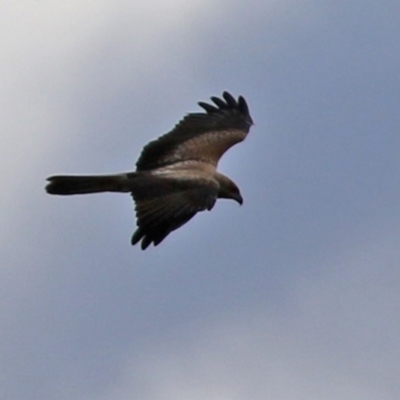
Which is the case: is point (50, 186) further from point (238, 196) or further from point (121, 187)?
point (238, 196)

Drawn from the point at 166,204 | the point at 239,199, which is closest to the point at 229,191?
the point at 239,199

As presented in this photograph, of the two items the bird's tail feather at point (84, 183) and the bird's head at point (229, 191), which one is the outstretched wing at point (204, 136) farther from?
the bird's tail feather at point (84, 183)

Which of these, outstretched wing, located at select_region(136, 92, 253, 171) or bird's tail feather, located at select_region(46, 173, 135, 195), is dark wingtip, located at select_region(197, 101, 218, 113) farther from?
bird's tail feather, located at select_region(46, 173, 135, 195)

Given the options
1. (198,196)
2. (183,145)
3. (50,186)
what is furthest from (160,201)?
(183,145)

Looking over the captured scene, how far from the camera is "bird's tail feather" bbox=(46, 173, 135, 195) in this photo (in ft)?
62.6

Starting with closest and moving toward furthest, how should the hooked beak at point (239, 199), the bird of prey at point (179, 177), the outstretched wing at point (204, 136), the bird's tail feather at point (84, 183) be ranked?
1. the bird of prey at point (179, 177)
2. the bird's tail feather at point (84, 183)
3. the outstretched wing at point (204, 136)
4. the hooked beak at point (239, 199)

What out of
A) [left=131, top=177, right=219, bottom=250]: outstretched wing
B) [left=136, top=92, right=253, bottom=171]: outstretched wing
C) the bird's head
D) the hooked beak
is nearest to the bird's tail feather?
[left=131, top=177, right=219, bottom=250]: outstretched wing

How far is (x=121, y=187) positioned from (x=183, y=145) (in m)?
2.55

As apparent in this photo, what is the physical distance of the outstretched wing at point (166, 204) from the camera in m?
17.8

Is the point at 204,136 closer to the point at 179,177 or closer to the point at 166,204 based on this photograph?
the point at 179,177

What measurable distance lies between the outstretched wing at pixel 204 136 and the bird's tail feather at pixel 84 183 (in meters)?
1.02

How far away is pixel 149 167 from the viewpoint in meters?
20.2

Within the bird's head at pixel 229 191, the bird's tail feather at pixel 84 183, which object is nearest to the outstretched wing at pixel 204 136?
the bird's head at pixel 229 191

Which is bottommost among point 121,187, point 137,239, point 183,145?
point 137,239
